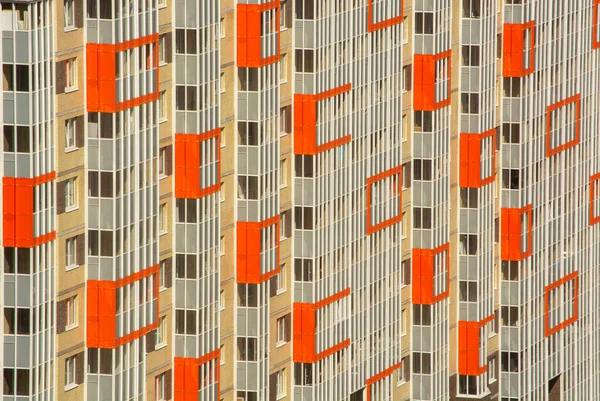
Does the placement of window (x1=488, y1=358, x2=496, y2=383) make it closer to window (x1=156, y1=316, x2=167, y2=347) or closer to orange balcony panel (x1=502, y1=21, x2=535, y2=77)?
orange balcony panel (x1=502, y1=21, x2=535, y2=77)

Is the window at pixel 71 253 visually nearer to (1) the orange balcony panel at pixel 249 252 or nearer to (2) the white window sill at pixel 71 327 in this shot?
(2) the white window sill at pixel 71 327

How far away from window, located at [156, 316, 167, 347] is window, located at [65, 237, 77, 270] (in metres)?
9.46

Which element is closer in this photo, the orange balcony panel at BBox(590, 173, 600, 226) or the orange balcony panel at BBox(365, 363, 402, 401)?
the orange balcony panel at BBox(365, 363, 402, 401)

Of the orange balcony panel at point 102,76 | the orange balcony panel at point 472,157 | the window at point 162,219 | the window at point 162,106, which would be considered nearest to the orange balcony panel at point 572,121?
the orange balcony panel at point 472,157

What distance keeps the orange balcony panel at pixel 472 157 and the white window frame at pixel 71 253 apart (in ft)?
137

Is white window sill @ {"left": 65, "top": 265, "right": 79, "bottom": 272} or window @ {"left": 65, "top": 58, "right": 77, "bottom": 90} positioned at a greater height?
window @ {"left": 65, "top": 58, "right": 77, "bottom": 90}

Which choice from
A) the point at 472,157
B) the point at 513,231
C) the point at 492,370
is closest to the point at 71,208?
the point at 472,157

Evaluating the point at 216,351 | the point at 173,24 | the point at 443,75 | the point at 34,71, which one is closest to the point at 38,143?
the point at 34,71

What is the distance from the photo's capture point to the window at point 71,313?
97.6 metres

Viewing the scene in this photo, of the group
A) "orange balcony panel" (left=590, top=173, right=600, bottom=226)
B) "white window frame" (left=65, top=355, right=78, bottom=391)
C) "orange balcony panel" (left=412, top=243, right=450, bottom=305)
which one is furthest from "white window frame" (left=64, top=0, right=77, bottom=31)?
"orange balcony panel" (left=590, top=173, right=600, bottom=226)

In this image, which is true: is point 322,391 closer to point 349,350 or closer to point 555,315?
point 349,350

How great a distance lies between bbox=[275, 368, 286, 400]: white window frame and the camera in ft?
387

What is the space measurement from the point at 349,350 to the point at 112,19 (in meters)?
31.8

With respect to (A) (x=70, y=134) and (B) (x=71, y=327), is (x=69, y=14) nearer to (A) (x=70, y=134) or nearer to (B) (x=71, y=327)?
(A) (x=70, y=134)
